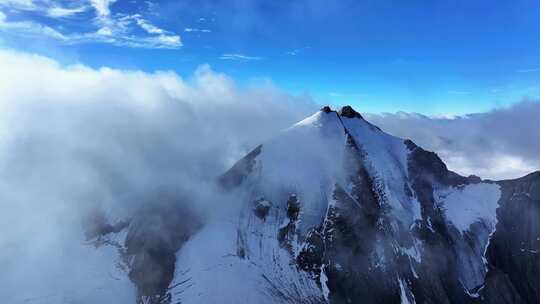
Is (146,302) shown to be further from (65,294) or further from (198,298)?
(65,294)

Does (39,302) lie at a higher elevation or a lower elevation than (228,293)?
lower

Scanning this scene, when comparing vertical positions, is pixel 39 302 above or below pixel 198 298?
below

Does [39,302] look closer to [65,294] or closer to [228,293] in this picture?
[65,294]

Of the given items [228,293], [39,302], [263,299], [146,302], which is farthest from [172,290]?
[39,302]

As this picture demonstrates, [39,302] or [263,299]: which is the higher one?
[263,299]

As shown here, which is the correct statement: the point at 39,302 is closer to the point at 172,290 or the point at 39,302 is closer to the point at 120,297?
the point at 120,297

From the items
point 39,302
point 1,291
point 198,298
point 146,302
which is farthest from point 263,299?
point 1,291

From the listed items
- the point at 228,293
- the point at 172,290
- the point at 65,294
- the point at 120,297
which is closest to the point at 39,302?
the point at 65,294
